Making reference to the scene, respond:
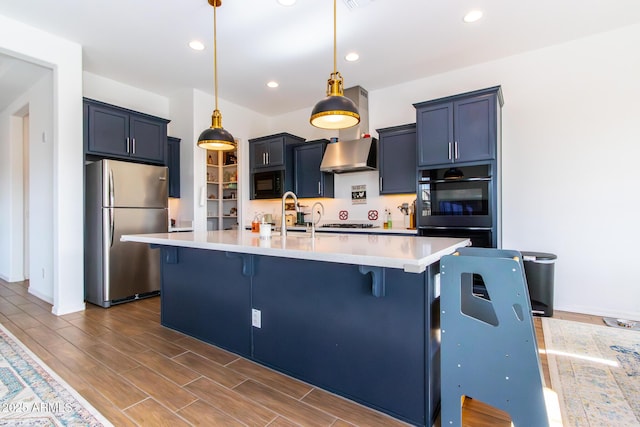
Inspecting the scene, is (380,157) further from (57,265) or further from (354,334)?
(57,265)

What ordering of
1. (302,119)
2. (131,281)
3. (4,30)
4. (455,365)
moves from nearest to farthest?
(455,365), (4,30), (131,281), (302,119)

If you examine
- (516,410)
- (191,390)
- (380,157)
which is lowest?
(191,390)

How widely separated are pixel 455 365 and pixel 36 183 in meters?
5.22

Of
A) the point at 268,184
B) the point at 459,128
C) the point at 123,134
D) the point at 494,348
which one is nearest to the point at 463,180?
the point at 459,128

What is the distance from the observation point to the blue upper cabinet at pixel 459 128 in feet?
11.2

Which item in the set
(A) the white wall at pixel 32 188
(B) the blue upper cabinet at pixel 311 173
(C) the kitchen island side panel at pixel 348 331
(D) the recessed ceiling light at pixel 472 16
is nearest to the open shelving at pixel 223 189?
(B) the blue upper cabinet at pixel 311 173

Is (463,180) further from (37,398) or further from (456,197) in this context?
(37,398)

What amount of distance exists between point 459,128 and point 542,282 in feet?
6.05

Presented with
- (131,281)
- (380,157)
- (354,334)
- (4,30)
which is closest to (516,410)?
(354,334)

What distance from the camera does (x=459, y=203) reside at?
11.9ft

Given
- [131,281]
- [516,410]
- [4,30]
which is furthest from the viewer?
[131,281]

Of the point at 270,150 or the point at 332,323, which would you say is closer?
the point at 332,323

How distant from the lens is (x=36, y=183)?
4164 millimetres

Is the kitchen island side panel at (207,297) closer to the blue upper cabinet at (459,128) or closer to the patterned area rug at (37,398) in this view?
the patterned area rug at (37,398)
